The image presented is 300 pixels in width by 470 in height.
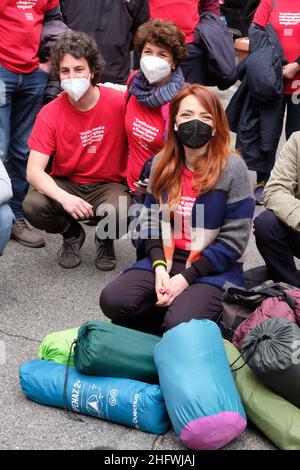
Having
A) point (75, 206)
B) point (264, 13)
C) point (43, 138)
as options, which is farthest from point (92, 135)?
point (264, 13)

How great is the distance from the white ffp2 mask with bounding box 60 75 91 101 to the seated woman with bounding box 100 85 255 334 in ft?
2.63

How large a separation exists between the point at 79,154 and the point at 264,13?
5.99 ft

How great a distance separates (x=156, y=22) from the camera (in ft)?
14.7

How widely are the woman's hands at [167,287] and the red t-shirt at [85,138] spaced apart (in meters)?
1.19

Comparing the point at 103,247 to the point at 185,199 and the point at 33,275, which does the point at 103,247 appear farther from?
the point at 185,199

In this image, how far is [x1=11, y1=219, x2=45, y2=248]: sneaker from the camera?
5079mm

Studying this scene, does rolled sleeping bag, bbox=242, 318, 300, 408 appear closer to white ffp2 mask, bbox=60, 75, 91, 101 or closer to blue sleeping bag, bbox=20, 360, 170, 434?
blue sleeping bag, bbox=20, 360, 170, 434

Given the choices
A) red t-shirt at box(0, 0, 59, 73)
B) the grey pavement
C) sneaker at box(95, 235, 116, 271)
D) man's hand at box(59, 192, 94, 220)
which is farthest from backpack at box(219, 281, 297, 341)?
red t-shirt at box(0, 0, 59, 73)

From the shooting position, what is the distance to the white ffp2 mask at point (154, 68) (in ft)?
14.4

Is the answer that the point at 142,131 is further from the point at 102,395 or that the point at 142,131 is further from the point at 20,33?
the point at 102,395

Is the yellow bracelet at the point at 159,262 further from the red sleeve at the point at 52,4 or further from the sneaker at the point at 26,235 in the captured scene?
the red sleeve at the point at 52,4

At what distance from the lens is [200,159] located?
3.86 m

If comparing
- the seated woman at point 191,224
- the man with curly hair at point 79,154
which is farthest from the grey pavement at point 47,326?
the seated woman at point 191,224

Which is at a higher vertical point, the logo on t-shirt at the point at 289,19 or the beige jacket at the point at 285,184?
the logo on t-shirt at the point at 289,19
